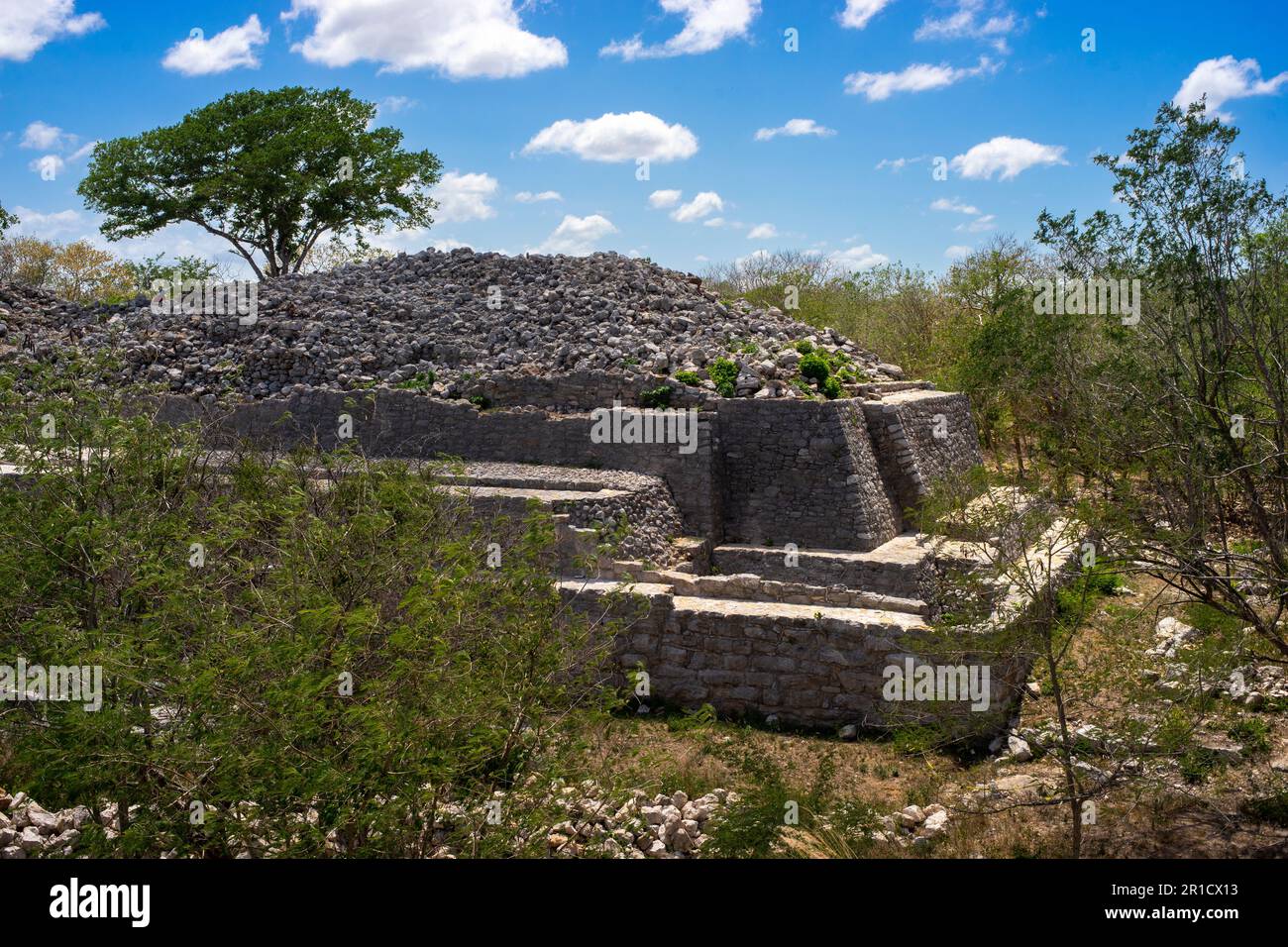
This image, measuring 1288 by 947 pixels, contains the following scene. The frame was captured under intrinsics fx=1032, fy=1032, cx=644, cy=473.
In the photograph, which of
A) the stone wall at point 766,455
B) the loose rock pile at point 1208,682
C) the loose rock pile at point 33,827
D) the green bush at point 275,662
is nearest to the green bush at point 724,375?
the stone wall at point 766,455

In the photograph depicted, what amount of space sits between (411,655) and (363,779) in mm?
715

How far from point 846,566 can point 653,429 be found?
3.76m

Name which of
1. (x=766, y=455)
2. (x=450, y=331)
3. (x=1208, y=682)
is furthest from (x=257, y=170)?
(x=1208, y=682)

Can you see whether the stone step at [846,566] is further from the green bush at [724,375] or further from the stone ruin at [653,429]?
the green bush at [724,375]

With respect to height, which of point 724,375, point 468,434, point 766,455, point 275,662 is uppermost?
point 724,375

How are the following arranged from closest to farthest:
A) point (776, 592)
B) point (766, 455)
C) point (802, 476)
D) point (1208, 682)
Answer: point (1208, 682), point (776, 592), point (802, 476), point (766, 455)

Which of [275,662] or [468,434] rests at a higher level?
[468,434]

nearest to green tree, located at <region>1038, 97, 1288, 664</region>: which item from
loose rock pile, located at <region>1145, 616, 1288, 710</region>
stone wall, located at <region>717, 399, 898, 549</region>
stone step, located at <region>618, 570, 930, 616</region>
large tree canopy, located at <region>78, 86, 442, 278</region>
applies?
loose rock pile, located at <region>1145, 616, 1288, 710</region>

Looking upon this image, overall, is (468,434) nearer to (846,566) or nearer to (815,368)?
(815,368)

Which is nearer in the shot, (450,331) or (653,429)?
(653,429)

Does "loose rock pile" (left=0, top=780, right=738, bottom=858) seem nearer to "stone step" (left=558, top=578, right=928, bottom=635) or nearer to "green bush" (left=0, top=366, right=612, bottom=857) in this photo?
"green bush" (left=0, top=366, right=612, bottom=857)

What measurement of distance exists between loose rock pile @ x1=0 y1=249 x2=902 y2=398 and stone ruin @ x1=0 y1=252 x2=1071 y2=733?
62 millimetres

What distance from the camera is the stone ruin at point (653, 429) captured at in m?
10.1

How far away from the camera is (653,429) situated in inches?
624
